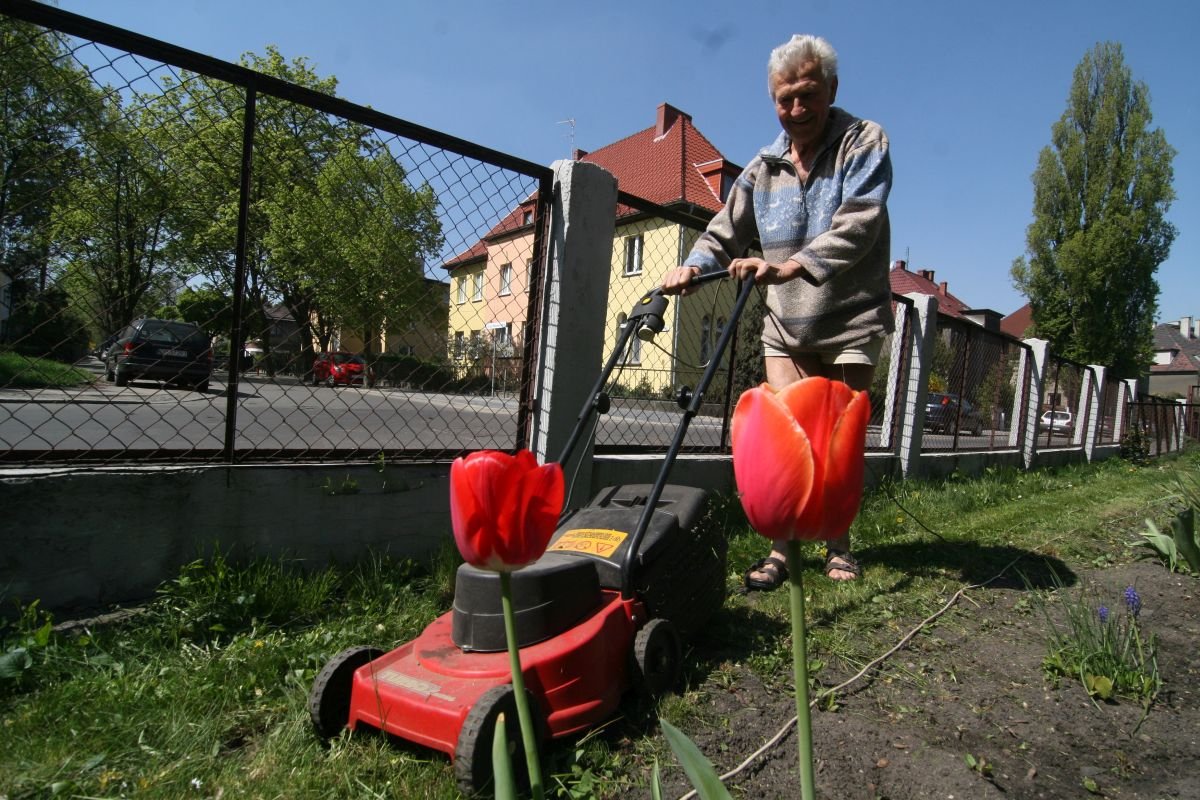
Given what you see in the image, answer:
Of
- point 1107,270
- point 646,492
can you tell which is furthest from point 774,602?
point 1107,270

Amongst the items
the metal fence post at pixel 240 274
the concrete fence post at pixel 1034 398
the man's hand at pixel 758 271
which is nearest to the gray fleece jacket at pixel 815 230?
the man's hand at pixel 758 271

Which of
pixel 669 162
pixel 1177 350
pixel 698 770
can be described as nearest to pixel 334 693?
pixel 698 770

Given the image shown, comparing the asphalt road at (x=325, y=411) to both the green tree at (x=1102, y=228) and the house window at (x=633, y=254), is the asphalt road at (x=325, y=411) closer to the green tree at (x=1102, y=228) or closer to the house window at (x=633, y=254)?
the house window at (x=633, y=254)

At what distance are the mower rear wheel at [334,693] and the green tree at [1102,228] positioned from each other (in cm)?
3473

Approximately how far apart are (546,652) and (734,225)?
232 cm

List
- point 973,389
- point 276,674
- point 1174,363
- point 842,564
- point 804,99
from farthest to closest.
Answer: point 1174,363
point 973,389
point 842,564
point 804,99
point 276,674

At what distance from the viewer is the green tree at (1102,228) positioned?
29.8 meters

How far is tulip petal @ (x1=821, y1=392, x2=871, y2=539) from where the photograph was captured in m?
0.69

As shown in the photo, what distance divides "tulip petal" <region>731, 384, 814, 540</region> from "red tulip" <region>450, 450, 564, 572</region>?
0.81 feet

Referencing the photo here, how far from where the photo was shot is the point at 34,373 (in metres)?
2.24

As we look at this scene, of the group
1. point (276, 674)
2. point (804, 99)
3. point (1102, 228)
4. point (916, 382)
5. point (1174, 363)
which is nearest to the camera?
point (276, 674)

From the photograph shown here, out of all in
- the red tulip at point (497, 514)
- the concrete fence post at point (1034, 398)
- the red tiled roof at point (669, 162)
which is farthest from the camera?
the red tiled roof at point (669, 162)

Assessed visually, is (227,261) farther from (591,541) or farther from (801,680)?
(801,680)

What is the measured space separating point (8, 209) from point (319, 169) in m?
1.16
